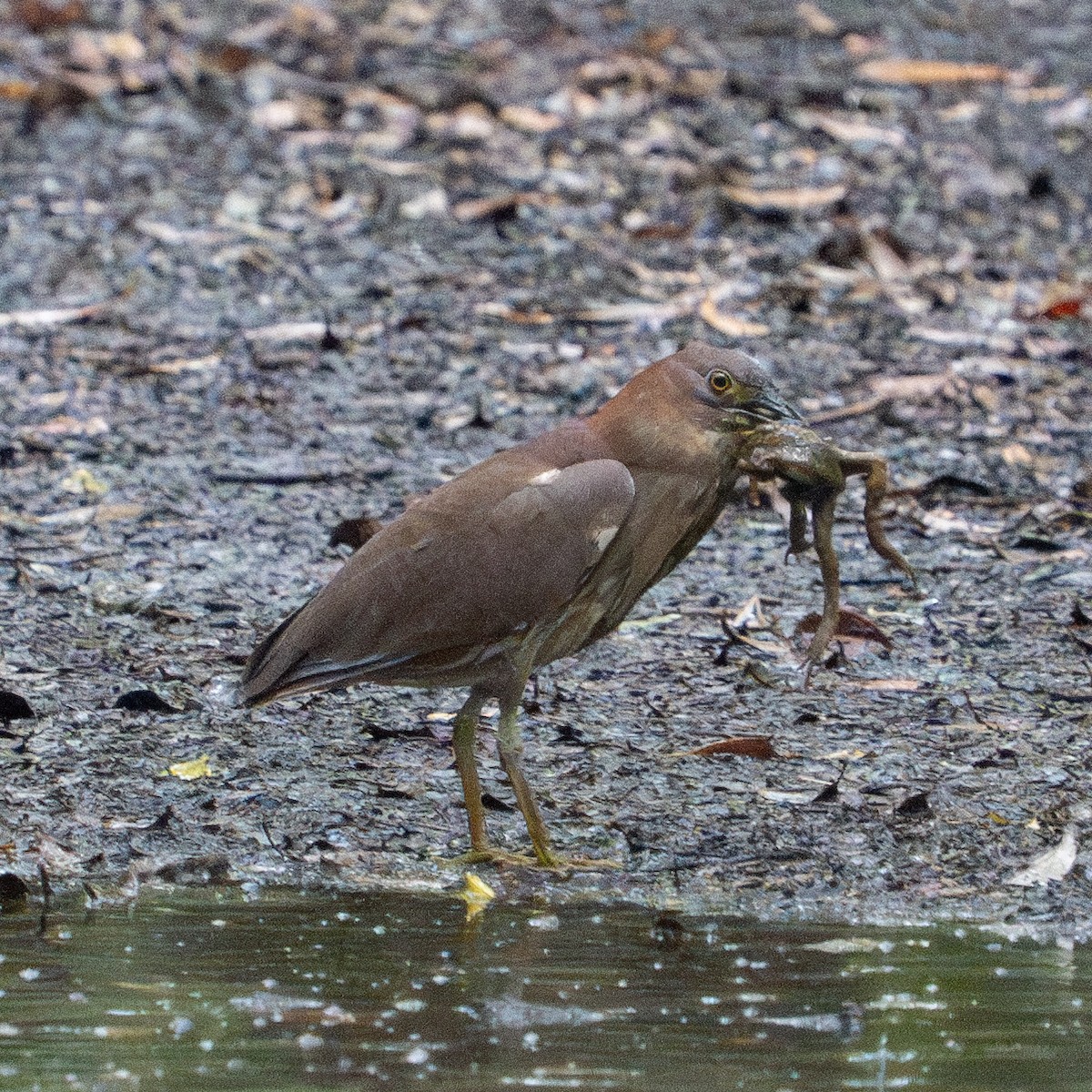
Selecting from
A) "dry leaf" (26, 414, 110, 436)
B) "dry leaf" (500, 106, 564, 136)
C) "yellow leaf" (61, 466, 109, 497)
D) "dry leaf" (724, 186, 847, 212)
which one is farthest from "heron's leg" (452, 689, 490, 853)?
"dry leaf" (500, 106, 564, 136)

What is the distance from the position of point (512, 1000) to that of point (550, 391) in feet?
17.9

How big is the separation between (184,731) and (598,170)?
6404 millimetres

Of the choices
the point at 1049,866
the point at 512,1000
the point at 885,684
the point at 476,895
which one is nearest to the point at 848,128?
the point at 885,684

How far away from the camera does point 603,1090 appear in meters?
3.78

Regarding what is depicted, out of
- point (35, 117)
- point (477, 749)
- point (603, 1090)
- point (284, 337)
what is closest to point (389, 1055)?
point (603, 1090)

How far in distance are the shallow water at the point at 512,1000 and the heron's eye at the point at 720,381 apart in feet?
4.66

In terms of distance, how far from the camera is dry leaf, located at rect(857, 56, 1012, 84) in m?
12.9

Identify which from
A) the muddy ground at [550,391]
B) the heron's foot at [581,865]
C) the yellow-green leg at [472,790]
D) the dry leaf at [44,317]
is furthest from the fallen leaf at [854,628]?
the dry leaf at [44,317]

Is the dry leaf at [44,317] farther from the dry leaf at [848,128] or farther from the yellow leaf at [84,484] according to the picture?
the dry leaf at [848,128]

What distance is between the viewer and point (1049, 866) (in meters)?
5.25

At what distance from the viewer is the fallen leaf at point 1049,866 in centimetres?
521

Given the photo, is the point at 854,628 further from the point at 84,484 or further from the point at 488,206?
the point at 488,206

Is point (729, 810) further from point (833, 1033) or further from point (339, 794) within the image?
point (833, 1033)

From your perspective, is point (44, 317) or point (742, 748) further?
point (44, 317)
